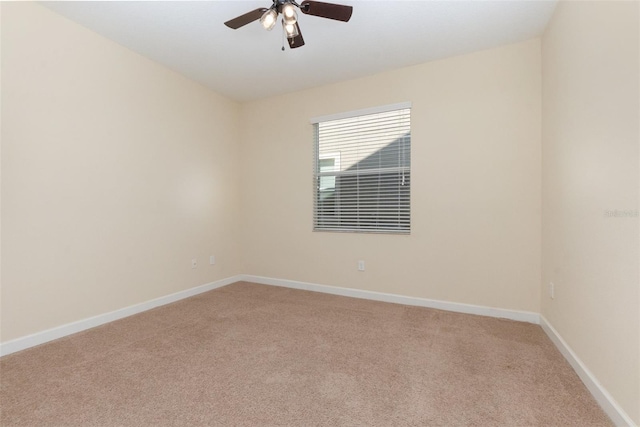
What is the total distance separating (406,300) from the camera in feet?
10.6

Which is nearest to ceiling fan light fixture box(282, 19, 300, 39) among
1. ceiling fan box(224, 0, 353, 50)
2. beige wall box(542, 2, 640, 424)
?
ceiling fan box(224, 0, 353, 50)

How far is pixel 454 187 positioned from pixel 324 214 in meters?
1.59

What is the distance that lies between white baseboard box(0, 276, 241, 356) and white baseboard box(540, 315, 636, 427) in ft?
12.0

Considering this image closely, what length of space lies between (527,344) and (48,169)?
159 inches

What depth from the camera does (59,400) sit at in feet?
5.21

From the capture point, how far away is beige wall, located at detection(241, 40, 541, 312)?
2727 mm

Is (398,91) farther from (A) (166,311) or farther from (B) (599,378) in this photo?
(A) (166,311)

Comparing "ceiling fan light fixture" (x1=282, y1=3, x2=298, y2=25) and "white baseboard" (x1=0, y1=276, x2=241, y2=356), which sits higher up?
"ceiling fan light fixture" (x1=282, y1=3, x2=298, y2=25)

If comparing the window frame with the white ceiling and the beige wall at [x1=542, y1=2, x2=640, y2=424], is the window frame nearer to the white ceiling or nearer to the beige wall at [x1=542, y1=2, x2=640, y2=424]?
the white ceiling

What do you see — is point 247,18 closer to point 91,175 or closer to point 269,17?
point 269,17

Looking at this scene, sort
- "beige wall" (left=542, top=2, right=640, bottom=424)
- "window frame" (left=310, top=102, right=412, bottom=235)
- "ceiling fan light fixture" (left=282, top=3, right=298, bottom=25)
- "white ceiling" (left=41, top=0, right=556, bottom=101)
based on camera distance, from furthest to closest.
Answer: "window frame" (left=310, top=102, right=412, bottom=235) < "white ceiling" (left=41, top=0, right=556, bottom=101) < "ceiling fan light fixture" (left=282, top=3, right=298, bottom=25) < "beige wall" (left=542, top=2, right=640, bottom=424)

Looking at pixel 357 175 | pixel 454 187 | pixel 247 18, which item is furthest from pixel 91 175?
pixel 454 187

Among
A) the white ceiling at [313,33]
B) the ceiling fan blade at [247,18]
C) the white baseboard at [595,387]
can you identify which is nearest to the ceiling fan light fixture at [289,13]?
the ceiling fan blade at [247,18]

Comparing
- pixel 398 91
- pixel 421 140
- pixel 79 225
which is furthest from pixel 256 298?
pixel 398 91
